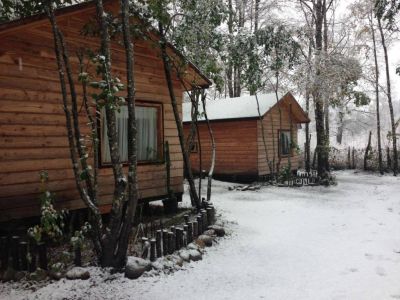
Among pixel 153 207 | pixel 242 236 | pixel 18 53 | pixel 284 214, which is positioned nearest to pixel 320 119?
pixel 284 214

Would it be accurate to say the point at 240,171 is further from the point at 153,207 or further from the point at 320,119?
the point at 153,207

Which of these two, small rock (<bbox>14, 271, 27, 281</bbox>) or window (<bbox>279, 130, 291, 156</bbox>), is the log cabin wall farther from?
window (<bbox>279, 130, 291, 156</bbox>)

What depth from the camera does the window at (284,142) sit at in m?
19.9

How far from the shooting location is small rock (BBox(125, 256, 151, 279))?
502cm

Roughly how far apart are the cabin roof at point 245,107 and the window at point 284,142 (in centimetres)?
152

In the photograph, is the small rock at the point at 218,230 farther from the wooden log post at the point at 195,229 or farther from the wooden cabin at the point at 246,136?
the wooden cabin at the point at 246,136

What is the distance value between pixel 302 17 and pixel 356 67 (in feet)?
22.9

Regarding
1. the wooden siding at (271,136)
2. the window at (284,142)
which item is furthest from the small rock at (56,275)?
the window at (284,142)

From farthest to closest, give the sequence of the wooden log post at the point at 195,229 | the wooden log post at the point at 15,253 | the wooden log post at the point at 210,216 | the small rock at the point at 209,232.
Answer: the wooden log post at the point at 210,216, the small rock at the point at 209,232, the wooden log post at the point at 195,229, the wooden log post at the point at 15,253

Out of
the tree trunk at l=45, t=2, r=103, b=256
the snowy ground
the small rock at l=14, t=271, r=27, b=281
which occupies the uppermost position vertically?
the tree trunk at l=45, t=2, r=103, b=256

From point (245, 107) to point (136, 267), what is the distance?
49.3 ft

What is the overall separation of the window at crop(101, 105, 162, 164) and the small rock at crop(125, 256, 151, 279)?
389cm

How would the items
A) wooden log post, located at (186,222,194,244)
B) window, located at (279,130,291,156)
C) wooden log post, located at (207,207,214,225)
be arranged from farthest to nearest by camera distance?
window, located at (279,130,291,156)
wooden log post, located at (207,207,214,225)
wooden log post, located at (186,222,194,244)

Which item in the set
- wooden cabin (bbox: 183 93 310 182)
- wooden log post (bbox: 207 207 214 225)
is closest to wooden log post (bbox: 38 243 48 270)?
wooden log post (bbox: 207 207 214 225)
